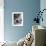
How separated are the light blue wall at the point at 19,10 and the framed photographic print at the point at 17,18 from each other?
0.38 feet

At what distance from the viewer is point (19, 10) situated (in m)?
5.18

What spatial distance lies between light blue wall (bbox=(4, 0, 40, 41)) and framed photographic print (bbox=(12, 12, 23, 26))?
0.38ft

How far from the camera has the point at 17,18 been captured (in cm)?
525

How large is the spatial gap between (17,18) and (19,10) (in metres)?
0.32

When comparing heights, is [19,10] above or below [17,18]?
above

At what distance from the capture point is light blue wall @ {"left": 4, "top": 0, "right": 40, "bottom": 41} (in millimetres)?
5154

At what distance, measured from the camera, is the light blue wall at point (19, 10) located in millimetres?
5154

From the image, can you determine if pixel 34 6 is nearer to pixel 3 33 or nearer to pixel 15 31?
pixel 15 31

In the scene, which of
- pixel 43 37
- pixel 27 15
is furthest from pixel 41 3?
pixel 43 37

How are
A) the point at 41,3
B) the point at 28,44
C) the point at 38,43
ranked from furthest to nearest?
the point at 41,3, the point at 28,44, the point at 38,43

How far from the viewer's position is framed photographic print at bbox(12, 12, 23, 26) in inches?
205

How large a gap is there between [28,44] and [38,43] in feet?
2.22

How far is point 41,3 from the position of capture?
5.06 m

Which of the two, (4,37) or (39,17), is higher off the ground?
(39,17)
